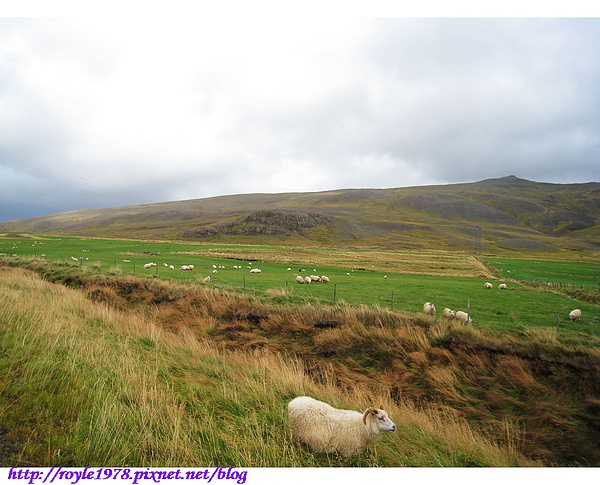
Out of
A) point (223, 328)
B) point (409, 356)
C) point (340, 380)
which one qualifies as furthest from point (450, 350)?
point (223, 328)

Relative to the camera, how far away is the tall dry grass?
13.3 feet

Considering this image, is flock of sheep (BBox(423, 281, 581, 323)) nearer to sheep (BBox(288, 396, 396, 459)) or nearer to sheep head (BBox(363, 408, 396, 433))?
sheep head (BBox(363, 408, 396, 433))

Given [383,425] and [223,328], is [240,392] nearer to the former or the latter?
[383,425]

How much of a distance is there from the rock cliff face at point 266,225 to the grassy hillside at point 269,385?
154m

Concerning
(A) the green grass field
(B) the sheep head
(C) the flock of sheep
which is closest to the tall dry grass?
(A) the green grass field

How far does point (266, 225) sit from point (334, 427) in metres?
173

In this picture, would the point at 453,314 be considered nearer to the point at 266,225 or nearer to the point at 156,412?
the point at 156,412

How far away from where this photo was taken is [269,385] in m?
7.03

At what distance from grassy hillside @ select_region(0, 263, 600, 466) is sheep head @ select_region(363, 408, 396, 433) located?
378 millimetres

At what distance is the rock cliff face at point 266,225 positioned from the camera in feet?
547

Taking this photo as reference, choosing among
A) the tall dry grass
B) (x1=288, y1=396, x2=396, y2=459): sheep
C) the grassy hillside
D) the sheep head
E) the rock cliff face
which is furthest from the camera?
the rock cliff face

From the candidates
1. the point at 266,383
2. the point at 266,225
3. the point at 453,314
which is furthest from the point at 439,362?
the point at 266,225

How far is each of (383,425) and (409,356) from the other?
6.26 m
